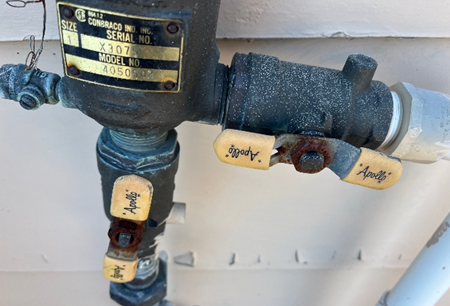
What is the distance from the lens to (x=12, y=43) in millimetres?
530

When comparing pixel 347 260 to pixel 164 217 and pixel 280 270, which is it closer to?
pixel 280 270

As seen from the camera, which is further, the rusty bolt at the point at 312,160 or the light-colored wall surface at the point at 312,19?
the light-colored wall surface at the point at 312,19

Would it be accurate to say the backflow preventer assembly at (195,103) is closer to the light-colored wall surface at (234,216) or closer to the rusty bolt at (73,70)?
the rusty bolt at (73,70)

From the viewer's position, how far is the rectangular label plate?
0.33 meters

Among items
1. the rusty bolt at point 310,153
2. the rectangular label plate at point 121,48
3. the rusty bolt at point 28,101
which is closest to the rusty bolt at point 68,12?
the rectangular label plate at point 121,48

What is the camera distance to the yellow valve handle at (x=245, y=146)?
0.39m

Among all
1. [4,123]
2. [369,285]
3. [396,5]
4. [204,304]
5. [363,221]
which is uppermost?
[396,5]

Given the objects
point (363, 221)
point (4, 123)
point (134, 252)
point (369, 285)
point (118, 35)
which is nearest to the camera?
point (118, 35)

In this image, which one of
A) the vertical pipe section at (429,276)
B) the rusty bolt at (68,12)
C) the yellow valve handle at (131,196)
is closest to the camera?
the rusty bolt at (68,12)

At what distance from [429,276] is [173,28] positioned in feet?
1.70

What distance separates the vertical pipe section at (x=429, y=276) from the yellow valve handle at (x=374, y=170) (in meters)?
0.22

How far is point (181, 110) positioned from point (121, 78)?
0.07 meters

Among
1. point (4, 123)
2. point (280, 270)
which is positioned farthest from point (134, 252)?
point (280, 270)

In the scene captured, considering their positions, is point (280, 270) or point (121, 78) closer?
point (121, 78)
